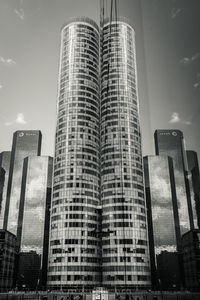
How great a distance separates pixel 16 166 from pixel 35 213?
27068 millimetres

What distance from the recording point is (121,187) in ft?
222

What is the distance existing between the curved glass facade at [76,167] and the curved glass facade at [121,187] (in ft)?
9.10

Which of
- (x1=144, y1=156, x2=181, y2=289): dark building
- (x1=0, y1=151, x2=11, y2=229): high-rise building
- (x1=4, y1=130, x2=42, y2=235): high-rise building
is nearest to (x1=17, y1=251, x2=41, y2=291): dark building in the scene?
(x1=4, y1=130, x2=42, y2=235): high-rise building

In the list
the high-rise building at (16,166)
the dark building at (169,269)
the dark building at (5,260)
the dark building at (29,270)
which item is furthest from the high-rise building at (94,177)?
the high-rise building at (16,166)

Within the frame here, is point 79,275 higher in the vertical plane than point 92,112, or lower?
lower

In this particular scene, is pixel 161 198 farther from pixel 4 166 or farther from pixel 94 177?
pixel 4 166

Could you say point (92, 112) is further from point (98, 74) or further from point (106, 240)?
point (106, 240)

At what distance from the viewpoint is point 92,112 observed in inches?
3228

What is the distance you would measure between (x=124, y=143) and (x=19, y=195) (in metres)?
65.4

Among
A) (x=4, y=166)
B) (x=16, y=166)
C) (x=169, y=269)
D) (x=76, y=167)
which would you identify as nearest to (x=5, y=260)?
(x=76, y=167)

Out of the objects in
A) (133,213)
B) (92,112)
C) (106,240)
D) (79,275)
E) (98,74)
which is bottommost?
(79,275)

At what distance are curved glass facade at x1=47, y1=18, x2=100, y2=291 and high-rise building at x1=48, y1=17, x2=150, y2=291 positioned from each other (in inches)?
7.7

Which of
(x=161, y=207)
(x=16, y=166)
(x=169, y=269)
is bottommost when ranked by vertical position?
(x=169, y=269)

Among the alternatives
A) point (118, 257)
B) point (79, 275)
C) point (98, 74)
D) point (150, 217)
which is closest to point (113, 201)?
point (118, 257)
